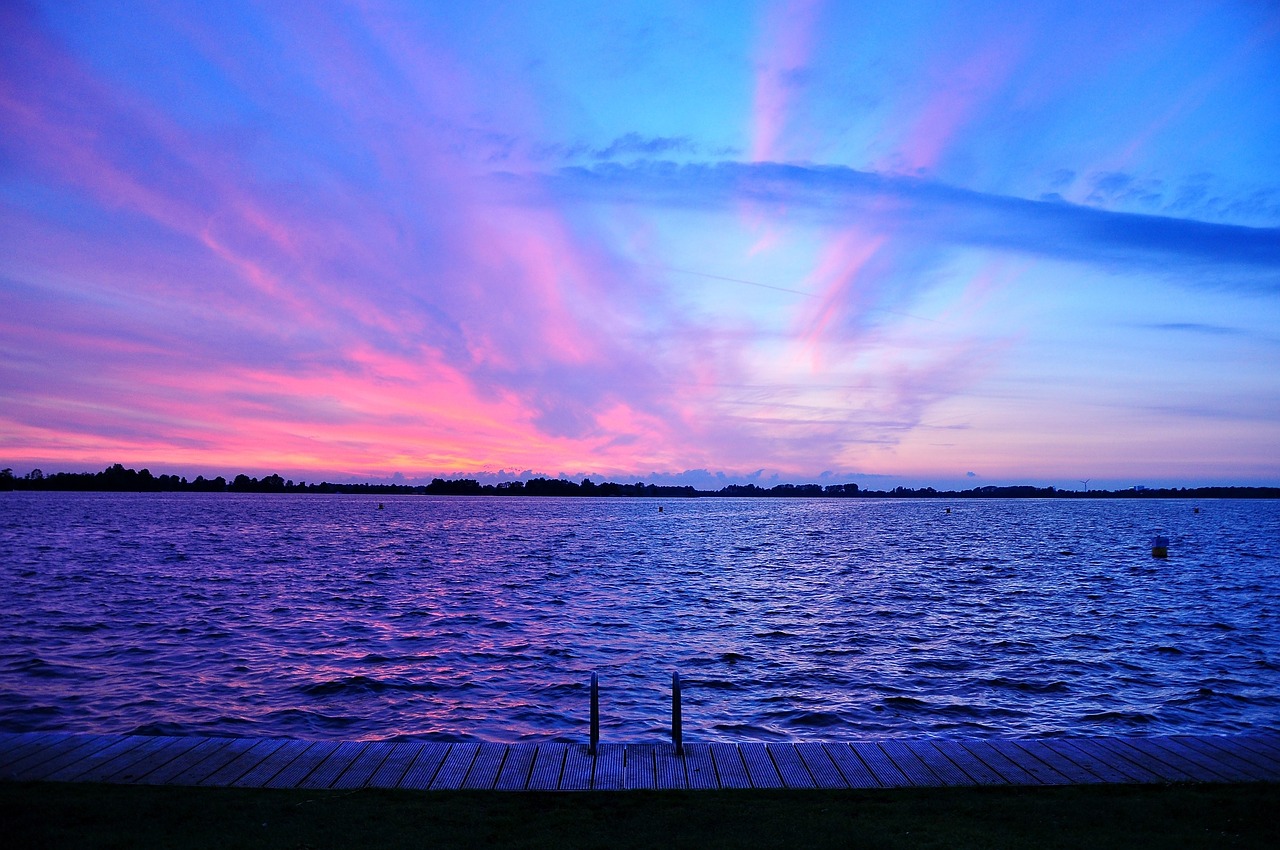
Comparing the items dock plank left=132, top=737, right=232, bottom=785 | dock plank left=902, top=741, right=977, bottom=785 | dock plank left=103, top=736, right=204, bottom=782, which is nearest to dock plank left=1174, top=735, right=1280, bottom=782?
dock plank left=902, top=741, right=977, bottom=785

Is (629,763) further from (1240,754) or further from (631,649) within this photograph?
(631,649)

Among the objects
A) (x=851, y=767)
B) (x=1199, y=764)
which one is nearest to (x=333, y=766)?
(x=851, y=767)

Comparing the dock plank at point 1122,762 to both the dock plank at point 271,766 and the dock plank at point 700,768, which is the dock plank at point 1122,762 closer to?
the dock plank at point 700,768

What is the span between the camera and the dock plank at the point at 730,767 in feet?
35.3

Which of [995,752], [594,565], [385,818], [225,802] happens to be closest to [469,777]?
[385,818]

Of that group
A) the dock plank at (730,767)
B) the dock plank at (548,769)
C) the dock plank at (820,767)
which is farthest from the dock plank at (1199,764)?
the dock plank at (548,769)

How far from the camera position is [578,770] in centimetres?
1130

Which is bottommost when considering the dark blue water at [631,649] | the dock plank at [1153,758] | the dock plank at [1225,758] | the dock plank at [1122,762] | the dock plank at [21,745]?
the dark blue water at [631,649]

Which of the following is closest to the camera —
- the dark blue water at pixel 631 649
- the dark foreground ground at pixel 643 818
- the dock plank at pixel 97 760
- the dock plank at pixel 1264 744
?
the dark foreground ground at pixel 643 818

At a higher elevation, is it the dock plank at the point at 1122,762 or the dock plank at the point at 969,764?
the dock plank at the point at 1122,762

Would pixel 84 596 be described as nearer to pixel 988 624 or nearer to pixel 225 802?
pixel 225 802

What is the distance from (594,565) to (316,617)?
96.8 ft

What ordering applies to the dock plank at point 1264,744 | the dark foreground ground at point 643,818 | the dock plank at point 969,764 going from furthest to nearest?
1. the dock plank at point 1264,744
2. the dock plank at point 969,764
3. the dark foreground ground at point 643,818

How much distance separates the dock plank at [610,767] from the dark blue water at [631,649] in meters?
4.39
